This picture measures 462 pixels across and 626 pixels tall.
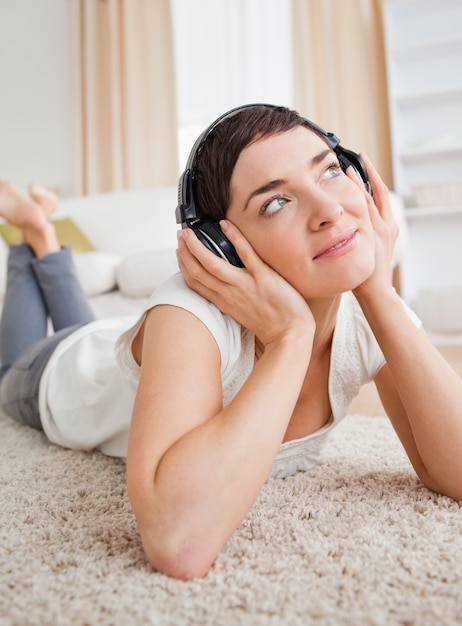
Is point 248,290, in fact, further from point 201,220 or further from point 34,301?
point 34,301

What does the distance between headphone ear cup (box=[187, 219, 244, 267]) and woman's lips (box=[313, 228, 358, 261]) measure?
13 cm

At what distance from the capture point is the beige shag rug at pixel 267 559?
0.63 metres

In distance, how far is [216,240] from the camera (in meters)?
0.93

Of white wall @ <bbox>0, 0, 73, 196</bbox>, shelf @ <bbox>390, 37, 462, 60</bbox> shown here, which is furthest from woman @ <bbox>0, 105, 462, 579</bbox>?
white wall @ <bbox>0, 0, 73, 196</bbox>

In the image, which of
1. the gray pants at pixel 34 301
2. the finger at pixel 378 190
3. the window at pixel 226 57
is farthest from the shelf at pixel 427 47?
the finger at pixel 378 190

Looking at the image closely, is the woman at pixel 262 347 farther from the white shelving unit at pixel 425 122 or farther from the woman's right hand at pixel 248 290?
the white shelving unit at pixel 425 122

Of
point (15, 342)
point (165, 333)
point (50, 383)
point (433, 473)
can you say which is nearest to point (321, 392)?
point (433, 473)

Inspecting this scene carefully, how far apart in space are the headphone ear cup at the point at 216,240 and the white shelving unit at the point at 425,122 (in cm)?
326

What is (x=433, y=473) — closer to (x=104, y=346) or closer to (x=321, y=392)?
(x=321, y=392)

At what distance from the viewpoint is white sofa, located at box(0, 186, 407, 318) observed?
3.11 m

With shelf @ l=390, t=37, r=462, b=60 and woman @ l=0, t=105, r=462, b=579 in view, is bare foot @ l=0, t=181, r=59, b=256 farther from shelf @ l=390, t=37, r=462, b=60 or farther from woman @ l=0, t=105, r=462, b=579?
shelf @ l=390, t=37, r=462, b=60

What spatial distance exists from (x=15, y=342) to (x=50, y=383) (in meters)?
0.47

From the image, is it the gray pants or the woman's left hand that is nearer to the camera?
the woman's left hand

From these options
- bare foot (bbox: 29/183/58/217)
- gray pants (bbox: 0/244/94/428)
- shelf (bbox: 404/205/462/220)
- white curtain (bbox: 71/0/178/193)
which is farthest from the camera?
white curtain (bbox: 71/0/178/193)
